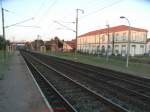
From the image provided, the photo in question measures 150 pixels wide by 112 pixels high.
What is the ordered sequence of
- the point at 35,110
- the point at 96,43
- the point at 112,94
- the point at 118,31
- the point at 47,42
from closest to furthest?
the point at 35,110 < the point at 112,94 < the point at 118,31 < the point at 96,43 < the point at 47,42

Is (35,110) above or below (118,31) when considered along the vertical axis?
below

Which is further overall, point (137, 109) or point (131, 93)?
point (131, 93)

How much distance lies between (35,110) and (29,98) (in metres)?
2.46

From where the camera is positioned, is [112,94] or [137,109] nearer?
[137,109]

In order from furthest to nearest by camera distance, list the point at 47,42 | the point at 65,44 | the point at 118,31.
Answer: the point at 47,42
the point at 65,44
the point at 118,31

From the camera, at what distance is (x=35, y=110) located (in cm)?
977

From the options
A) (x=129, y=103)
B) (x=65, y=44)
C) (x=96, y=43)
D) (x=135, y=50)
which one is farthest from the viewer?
(x=65, y=44)

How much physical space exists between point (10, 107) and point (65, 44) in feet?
443

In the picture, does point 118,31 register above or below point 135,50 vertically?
above

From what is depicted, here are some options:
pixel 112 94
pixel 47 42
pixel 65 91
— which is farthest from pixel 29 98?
pixel 47 42

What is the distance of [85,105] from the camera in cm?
1129

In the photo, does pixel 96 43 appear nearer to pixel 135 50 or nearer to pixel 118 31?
pixel 118 31

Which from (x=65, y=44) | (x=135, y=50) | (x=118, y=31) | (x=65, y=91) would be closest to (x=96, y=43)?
(x=118, y=31)

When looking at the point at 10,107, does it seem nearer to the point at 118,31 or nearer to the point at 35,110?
the point at 35,110
